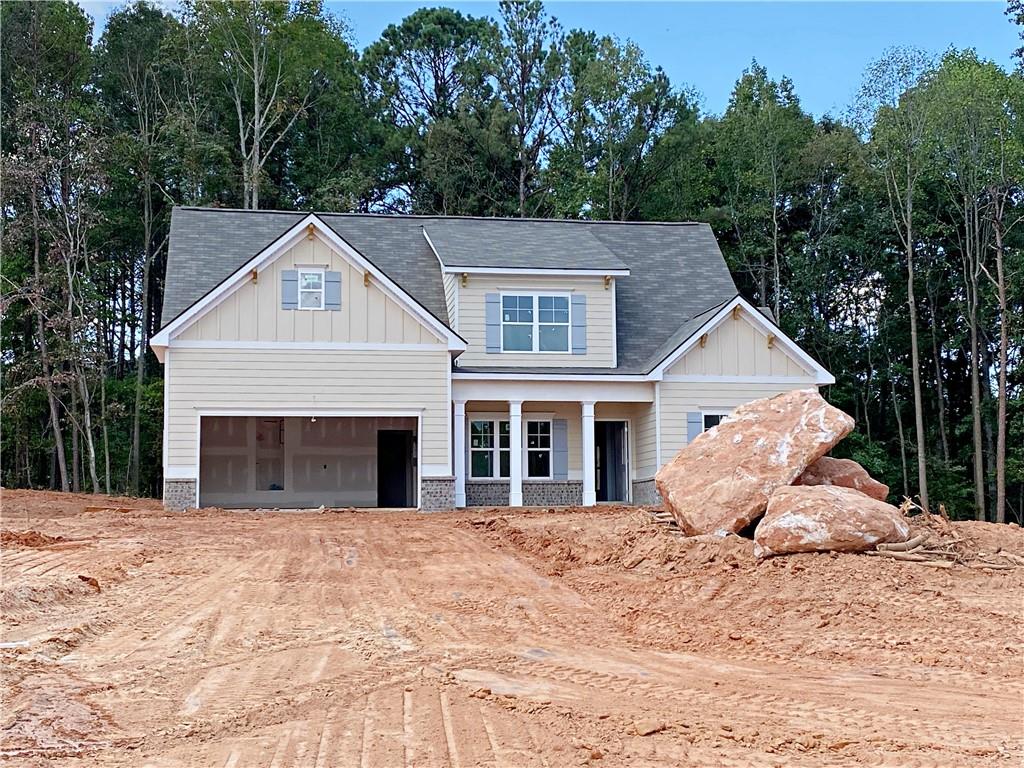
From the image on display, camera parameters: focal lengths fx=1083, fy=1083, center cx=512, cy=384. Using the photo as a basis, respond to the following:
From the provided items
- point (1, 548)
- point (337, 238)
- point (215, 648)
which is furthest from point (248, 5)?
point (215, 648)

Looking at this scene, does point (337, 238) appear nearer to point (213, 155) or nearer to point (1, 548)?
point (1, 548)

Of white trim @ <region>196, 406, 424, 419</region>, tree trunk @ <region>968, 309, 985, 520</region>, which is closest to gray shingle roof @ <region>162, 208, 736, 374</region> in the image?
white trim @ <region>196, 406, 424, 419</region>

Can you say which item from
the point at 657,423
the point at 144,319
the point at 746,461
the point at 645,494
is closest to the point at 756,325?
the point at 657,423

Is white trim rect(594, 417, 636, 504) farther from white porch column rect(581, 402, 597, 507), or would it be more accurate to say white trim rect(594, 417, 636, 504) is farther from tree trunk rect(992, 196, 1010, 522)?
tree trunk rect(992, 196, 1010, 522)

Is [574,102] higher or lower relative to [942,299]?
higher

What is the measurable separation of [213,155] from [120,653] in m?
30.3

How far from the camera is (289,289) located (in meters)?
22.3

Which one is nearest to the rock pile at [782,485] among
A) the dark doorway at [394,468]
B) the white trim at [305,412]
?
the white trim at [305,412]

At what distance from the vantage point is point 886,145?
3127 centimetres

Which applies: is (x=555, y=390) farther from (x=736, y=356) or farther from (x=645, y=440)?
(x=736, y=356)

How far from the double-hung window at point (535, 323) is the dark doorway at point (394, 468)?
4.13m

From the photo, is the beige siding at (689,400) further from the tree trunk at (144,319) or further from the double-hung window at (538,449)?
the tree trunk at (144,319)

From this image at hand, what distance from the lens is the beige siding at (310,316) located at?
72.0 ft

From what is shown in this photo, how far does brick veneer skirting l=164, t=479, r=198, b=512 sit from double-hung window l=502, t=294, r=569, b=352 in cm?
763
